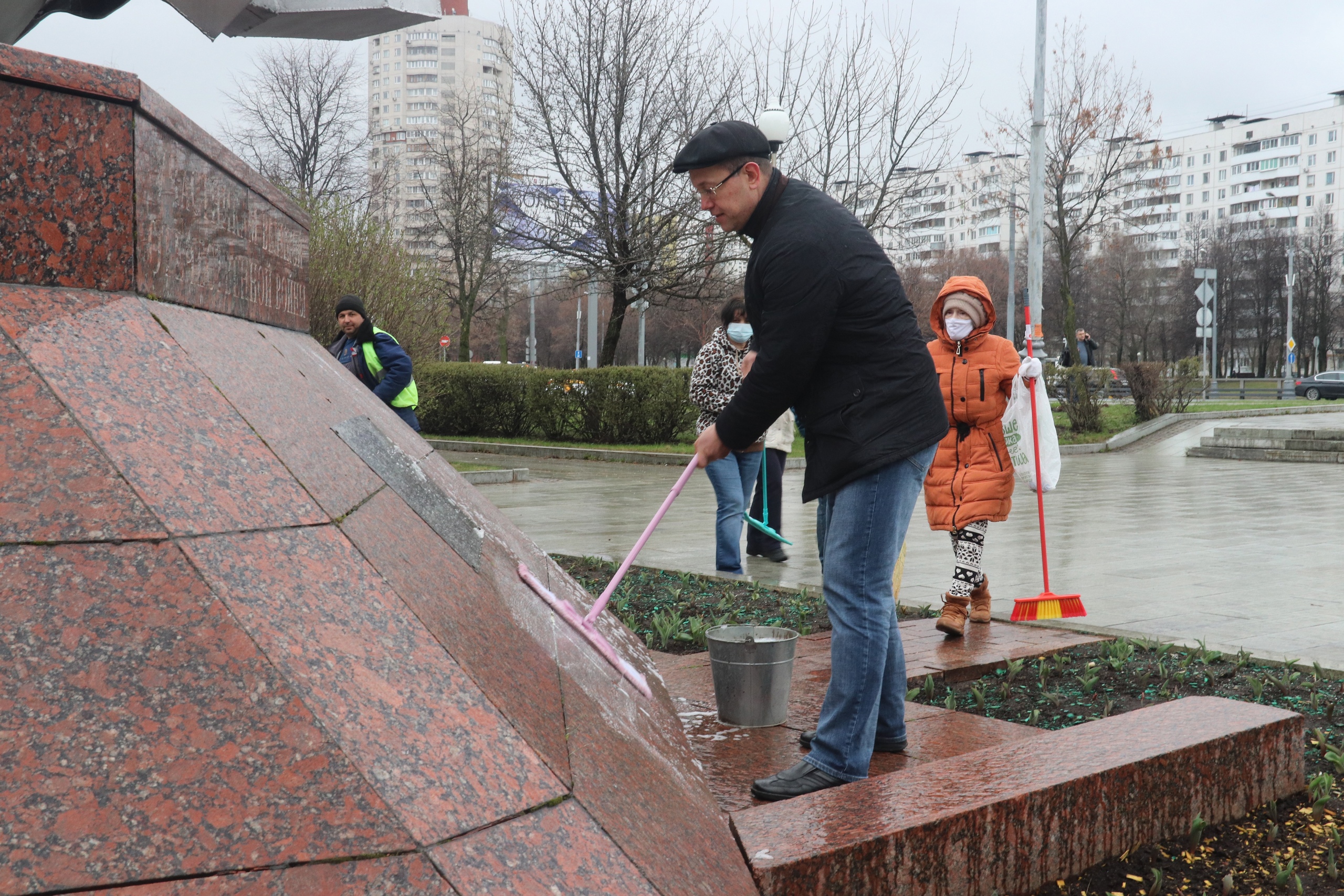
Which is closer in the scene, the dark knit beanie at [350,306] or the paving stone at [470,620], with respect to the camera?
the paving stone at [470,620]

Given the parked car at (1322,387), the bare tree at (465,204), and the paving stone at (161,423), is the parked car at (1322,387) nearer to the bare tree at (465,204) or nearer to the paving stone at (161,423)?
the bare tree at (465,204)

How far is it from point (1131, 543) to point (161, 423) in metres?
8.46

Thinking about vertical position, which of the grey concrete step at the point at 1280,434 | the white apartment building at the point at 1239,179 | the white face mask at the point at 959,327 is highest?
the white apartment building at the point at 1239,179

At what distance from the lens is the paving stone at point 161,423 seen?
211 centimetres

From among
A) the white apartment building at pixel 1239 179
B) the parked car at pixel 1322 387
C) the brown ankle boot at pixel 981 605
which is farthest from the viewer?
the white apartment building at pixel 1239 179

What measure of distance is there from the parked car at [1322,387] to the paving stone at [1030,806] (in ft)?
166

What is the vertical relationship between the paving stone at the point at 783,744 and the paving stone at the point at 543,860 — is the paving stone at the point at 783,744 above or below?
below

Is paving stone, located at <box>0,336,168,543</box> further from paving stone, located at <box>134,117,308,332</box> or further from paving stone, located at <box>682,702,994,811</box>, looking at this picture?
paving stone, located at <box>682,702,994,811</box>

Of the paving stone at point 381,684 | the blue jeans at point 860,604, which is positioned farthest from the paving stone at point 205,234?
the blue jeans at point 860,604

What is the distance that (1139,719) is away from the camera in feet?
10.8

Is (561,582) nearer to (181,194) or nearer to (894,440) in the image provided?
(894,440)

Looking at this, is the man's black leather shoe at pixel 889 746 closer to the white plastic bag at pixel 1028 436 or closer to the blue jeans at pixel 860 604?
the blue jeans at pixel 860 604

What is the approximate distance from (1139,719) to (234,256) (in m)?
2.95

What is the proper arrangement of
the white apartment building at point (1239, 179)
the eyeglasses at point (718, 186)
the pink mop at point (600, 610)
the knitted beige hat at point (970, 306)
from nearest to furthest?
the eyeglasses at point (718, 186)
the pink mop at point (600, 610)
the knitted beige hat at point (970, 306)
the white apartment building at point (1239, 179)
